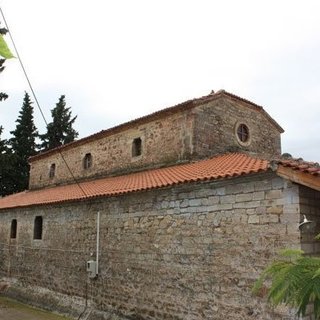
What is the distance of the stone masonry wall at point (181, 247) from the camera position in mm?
7270

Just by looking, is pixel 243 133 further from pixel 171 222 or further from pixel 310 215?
pixel 310 215

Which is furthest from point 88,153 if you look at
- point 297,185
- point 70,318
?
point 297,185

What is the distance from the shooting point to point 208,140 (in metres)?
13.1

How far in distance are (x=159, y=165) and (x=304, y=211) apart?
293 inches

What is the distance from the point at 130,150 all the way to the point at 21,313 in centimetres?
684

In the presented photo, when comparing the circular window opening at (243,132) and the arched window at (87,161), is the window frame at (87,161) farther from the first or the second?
the circular window opening at (243,132)

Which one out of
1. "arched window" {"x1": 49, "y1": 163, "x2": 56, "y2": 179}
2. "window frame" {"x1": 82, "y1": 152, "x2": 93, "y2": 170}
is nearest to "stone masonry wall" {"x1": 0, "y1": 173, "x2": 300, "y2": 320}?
"window frame" {"x1": 82, "y1": 152, "x2": 93, "y2": 170}

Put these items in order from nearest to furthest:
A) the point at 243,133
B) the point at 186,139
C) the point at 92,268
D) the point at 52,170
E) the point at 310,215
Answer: the point at 310,215, the point at 92,268, the point at 186,139, the point at 243,133, the point at 52,170

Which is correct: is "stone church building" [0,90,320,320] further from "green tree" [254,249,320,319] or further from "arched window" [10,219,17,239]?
"green tree" [254,249,320,319]

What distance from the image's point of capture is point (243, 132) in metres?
14.4

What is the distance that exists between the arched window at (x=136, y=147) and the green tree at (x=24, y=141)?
15752 mm

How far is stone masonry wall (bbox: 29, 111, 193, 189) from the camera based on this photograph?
13.3 m

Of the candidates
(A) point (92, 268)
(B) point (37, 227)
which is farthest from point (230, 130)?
(B) point (37, 227)

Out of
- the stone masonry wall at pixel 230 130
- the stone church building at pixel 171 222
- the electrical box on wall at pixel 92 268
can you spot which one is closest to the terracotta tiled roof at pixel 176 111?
the stone church building at pixel 171 222
